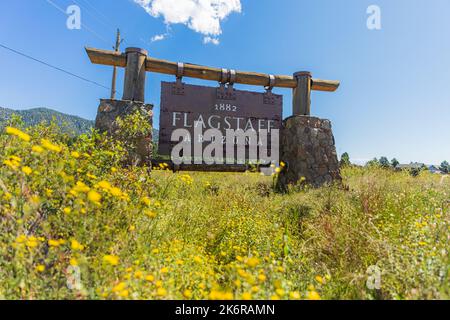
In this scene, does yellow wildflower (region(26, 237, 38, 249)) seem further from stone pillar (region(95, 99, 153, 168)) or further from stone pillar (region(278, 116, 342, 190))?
stone pillar (region(278, 116, 342, 190))

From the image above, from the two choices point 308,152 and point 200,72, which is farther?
point 308,152

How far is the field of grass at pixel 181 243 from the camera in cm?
157

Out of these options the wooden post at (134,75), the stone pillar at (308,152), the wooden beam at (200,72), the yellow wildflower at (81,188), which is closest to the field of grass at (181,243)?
the yellow wildflower at (81,188)

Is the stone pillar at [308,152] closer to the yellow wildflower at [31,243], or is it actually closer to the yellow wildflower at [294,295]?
the yellow wildflower at [294,295]

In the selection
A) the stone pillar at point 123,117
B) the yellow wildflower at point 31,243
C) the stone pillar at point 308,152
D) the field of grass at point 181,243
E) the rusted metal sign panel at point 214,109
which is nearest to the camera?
the yellow wildflower at point 31,243

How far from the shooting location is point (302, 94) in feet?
21.1

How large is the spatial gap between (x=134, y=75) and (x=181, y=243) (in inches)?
162

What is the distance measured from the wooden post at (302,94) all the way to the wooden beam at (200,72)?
157 millimetres

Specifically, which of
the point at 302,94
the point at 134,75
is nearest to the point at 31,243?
the point at 134,75

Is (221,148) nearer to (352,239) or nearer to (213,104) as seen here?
(213,104)

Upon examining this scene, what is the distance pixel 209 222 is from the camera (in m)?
3.47
